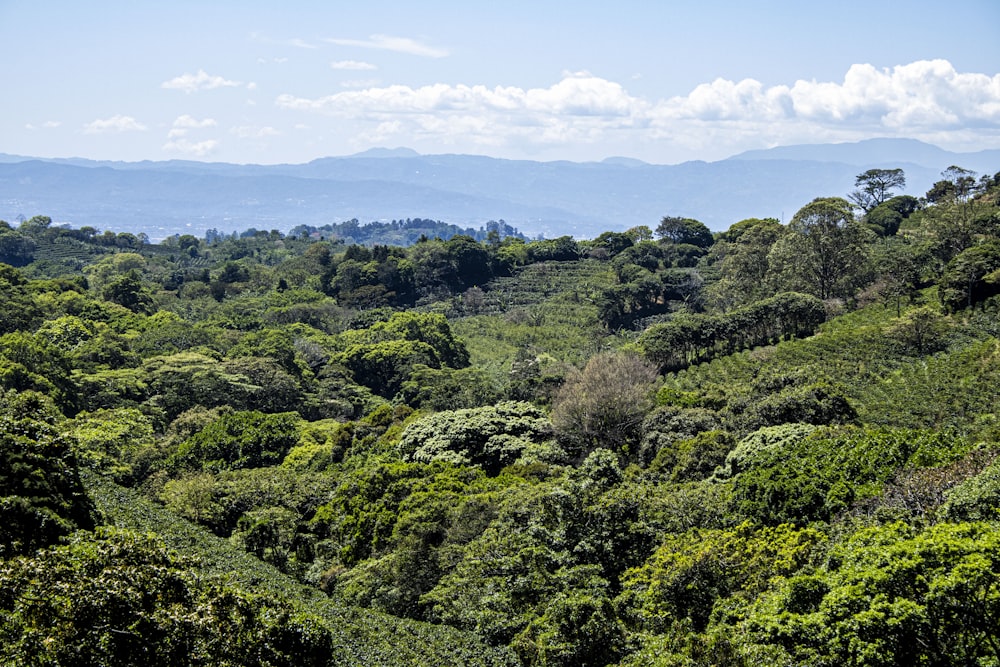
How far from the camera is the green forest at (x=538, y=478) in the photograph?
32.2 feet

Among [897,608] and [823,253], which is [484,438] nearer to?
[897,608]

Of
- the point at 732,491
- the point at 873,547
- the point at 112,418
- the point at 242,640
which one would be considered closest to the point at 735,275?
the point at 732,491

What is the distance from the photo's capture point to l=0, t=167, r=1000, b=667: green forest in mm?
9820

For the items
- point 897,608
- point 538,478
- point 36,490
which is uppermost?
point 897,608

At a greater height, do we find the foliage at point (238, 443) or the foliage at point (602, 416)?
the foliage at point (602, 416)

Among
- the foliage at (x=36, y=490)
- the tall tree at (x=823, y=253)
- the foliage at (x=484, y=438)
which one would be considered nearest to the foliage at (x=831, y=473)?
the foliage at (x=484, y=438)

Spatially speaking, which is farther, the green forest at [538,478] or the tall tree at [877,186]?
the tall tree at [877,186]

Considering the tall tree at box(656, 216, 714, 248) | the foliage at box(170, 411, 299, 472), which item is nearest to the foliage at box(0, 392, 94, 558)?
the foliage at box(170, 411, 299, 472)

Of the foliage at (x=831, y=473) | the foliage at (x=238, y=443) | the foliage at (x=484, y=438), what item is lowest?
the foliage at (x=238, y=443)

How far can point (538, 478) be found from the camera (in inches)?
886

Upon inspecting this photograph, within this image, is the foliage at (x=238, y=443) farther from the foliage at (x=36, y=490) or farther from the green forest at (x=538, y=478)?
→ the foliage at (x=36, y=490)

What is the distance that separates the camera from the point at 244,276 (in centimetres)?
7719

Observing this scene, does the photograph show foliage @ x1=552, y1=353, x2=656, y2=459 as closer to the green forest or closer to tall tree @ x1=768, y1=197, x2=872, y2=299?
the green forest

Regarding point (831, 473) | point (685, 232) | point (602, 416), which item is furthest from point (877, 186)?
point (831, 473)
